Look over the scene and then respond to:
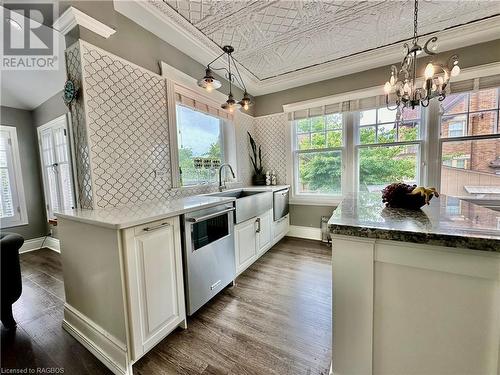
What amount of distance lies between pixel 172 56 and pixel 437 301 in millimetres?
2930

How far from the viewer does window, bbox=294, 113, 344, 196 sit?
3.36m

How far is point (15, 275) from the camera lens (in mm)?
1641

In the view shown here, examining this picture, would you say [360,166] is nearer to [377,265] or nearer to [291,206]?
[291,206]

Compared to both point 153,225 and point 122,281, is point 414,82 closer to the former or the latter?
point 153,225

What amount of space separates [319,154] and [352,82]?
3.83ft

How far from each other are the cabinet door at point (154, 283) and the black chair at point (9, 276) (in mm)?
1185

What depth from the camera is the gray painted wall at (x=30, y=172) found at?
129 inches

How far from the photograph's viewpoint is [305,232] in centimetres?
366

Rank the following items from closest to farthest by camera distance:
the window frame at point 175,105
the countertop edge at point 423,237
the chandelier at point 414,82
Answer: the countertop edge at point 423,237 → the chandelier at point 414,82 → the window frame at point 175,105

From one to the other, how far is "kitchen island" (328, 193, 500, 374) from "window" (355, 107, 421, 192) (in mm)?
2143

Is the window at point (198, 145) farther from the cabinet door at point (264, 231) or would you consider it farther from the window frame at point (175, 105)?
the cabinet door at point (264, 231)

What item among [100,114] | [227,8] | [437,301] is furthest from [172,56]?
[437,301]

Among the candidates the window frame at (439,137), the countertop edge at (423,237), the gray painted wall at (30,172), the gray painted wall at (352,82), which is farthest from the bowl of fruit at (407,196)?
the gray painted wall at (30,172)

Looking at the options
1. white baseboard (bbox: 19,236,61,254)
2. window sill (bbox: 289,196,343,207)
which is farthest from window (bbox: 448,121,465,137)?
white baseboard (bbox: 19,236,61,254)
